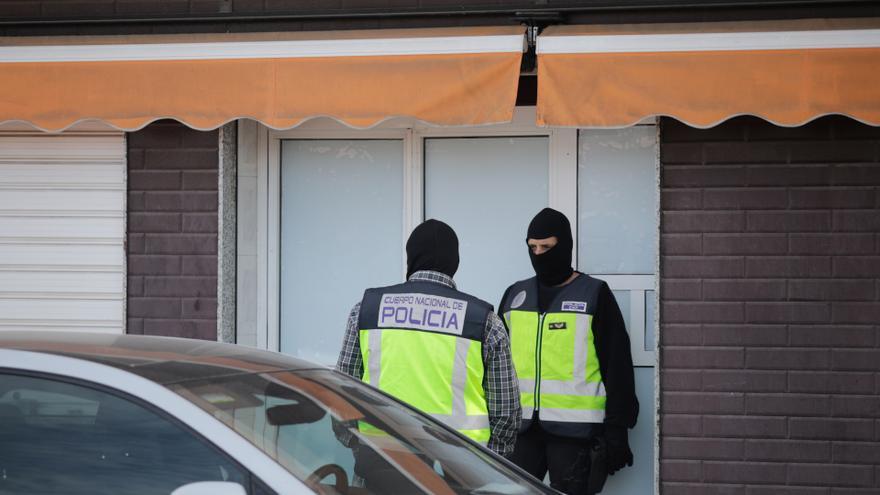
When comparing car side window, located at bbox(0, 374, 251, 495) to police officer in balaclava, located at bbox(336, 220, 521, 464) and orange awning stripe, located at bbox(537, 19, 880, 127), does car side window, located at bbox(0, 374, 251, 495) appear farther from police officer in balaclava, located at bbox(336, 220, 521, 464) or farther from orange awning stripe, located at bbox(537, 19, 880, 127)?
orange awning stripe, located at bbox(537, 19, 880, 127)

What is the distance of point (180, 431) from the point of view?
3.13 meters

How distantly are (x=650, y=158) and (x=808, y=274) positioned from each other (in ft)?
3.80

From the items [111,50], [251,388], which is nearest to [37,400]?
[251,388]

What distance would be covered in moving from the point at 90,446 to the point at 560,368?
334 centimetres

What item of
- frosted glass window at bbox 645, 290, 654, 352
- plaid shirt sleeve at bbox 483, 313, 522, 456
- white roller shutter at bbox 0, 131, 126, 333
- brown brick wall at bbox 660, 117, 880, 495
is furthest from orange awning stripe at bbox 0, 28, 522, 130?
plaid shirt sleeve at bbox 483, 313, 522, 456

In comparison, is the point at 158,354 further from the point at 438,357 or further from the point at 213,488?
the point at 438,357

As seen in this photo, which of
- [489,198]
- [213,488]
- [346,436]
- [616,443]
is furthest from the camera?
[489,198]

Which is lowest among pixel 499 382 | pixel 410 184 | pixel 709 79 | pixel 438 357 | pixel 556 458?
pixel 556 458

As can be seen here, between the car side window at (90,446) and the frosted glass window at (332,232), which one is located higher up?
the frosted glass window at (332,232)

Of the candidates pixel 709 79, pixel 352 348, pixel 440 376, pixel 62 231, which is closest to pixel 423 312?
pixel 440 376

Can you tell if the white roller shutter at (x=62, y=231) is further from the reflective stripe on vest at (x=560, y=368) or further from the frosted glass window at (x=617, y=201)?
the frosted glass window at (x=617, y=201)

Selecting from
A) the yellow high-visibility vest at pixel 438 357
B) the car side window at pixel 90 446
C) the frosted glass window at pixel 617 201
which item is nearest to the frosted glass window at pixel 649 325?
the frosted glass window at pixel 617 201

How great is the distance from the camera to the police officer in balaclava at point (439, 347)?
15.6 ft

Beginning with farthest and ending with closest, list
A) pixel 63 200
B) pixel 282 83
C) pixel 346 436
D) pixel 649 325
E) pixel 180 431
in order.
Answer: pixel 63 200 < pixel 649 325 < pixel 282 83 < pixel 346 436 < pixel 180 431
